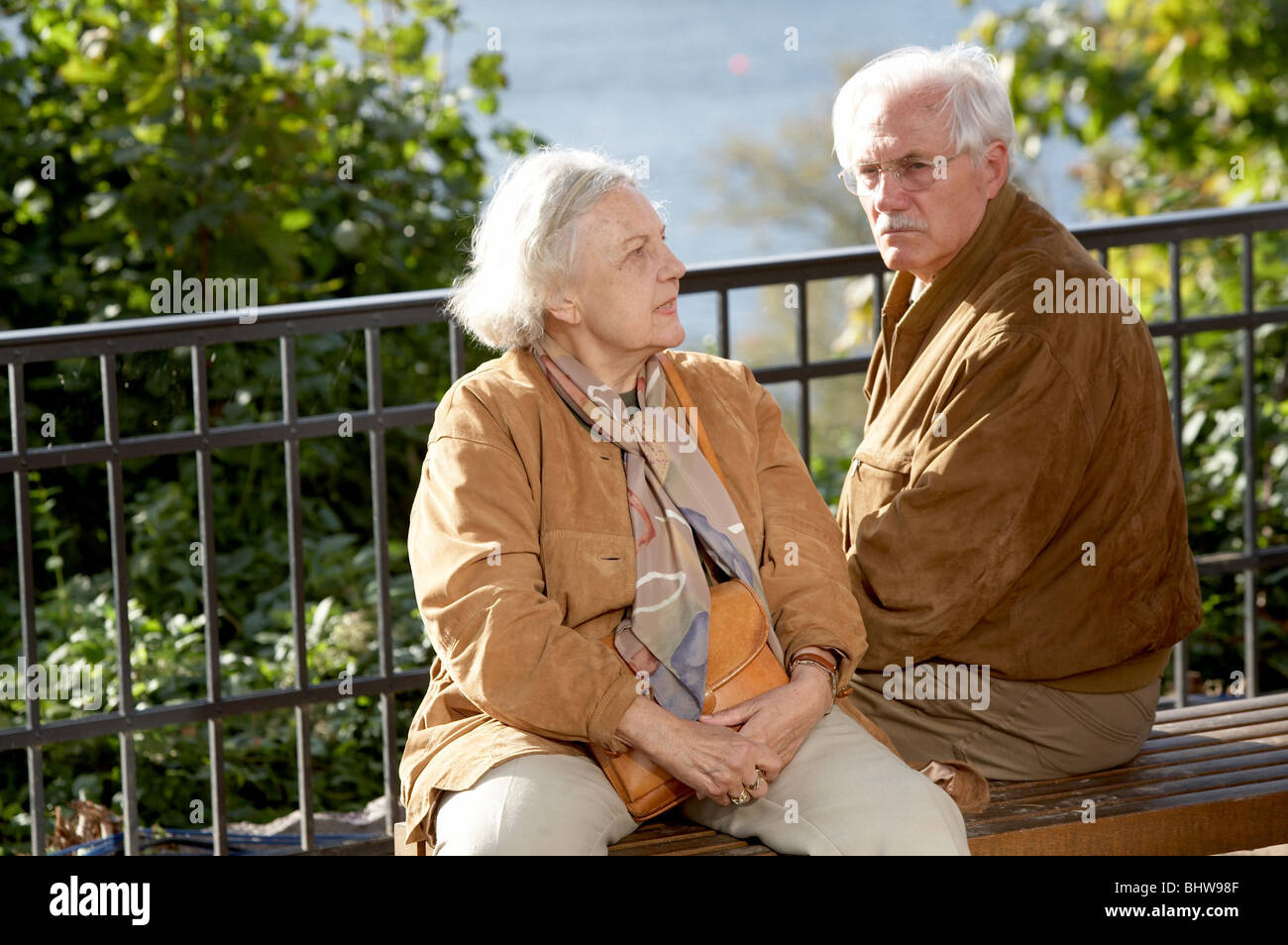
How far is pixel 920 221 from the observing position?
304cm

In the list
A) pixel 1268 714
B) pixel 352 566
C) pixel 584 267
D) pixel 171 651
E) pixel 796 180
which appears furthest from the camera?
pixel 796 180

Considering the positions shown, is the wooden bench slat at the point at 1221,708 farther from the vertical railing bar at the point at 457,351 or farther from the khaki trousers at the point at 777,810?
the vertical railing bar at the point at 457,351

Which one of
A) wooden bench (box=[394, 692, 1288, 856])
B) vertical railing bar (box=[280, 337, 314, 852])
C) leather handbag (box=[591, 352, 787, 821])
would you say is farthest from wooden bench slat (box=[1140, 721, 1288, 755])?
vertical railing bar (box=[280, 337, 314, 852])

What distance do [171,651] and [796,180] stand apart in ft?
29.9

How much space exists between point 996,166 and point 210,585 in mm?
1851

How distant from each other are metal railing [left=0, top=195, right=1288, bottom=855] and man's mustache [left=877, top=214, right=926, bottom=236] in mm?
612

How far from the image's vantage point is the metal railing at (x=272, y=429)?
326 cm

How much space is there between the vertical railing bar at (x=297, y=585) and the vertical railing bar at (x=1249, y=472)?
236cm

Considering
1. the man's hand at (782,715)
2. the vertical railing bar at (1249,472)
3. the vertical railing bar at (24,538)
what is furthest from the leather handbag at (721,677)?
the vertical railing bar at (1249,472)

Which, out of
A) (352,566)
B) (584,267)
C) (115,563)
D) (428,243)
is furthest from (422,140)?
(584,267)

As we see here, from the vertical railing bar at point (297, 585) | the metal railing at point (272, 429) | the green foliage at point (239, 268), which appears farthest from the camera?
the green foliage at point (239, 268)

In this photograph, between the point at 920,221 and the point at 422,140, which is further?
the point at 422,140

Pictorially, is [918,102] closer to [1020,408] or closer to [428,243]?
[1020,408]

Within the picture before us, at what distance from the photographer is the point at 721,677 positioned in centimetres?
256
